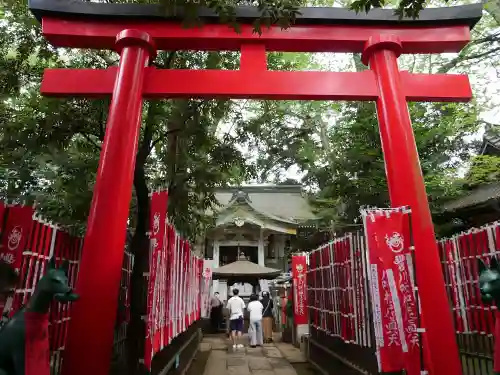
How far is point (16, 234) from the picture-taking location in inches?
123

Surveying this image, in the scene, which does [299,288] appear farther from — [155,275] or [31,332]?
[31,332]

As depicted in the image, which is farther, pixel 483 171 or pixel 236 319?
pixel 236 319

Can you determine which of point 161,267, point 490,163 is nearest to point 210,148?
point 161,267

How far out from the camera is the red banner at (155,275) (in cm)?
394

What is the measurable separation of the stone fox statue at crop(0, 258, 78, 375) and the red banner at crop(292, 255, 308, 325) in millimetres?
8153

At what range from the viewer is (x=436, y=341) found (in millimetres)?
4180

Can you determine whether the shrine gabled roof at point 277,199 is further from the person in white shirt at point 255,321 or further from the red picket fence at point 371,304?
the red picket fence at point 371,304

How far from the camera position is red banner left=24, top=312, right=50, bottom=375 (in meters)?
2.60

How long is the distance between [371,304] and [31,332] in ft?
11.9

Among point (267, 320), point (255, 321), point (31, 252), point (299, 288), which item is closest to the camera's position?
point (31, 252)

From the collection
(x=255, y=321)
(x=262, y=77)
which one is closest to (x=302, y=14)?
(x=262, y=77)

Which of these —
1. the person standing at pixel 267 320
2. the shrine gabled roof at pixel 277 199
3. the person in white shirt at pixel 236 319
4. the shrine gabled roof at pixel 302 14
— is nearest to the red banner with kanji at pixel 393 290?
the shrine gabled roof at pixel 302 14

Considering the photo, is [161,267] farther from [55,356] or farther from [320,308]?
[320,308]

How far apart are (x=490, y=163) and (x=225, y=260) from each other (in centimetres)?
1389
